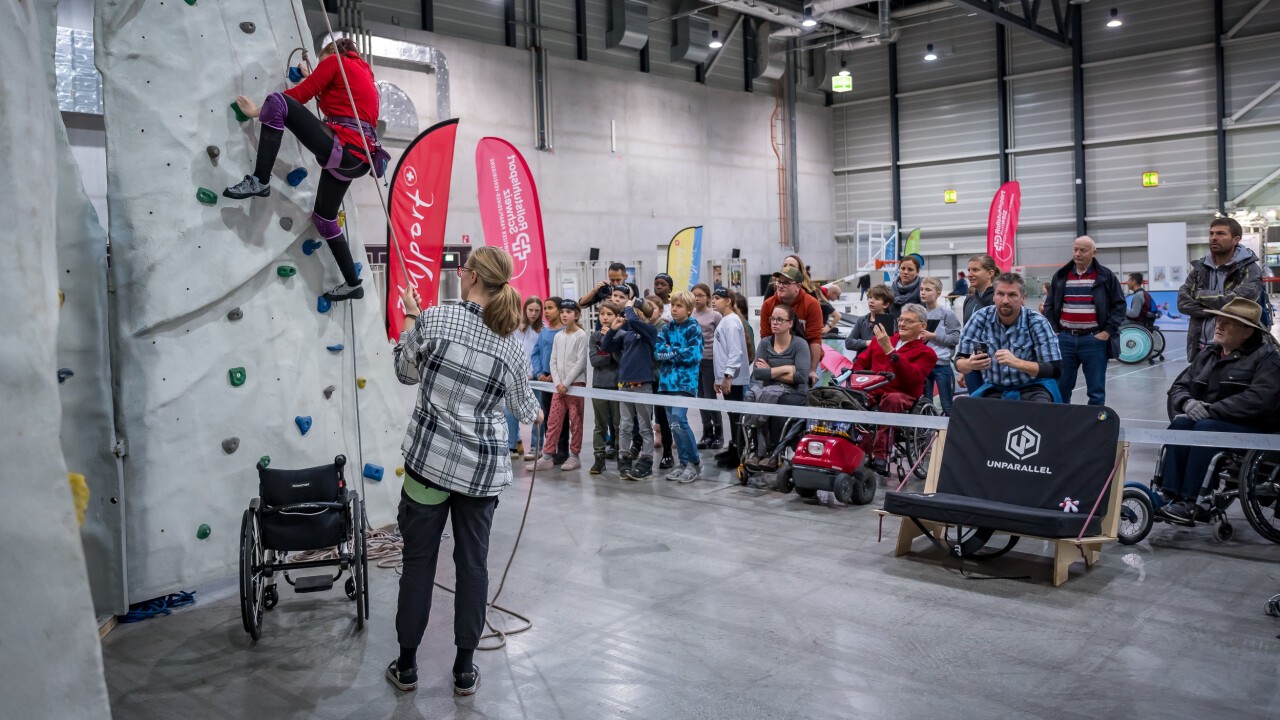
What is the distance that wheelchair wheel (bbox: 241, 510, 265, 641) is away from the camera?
156 inches

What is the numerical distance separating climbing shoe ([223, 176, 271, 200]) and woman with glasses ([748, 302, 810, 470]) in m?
3.66

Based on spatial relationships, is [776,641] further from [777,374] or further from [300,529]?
[777,374]

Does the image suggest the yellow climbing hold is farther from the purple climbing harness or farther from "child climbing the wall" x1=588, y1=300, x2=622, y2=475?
"child climbing the wall" x1=588, y1=300, x2=622, y2=475

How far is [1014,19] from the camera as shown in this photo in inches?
704

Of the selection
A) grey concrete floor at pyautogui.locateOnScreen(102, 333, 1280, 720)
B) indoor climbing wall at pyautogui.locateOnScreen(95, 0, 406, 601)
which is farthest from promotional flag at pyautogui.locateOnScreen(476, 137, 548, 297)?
grey concrete floor at pyautogui.locateOnScreen(102, 333, 1280, 720)

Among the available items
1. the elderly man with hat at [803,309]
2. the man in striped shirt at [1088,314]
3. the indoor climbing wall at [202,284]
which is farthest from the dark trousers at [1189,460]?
the indoor climbing wall at [202,284]

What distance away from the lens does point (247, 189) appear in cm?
461

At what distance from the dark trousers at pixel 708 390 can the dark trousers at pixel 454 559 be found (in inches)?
184

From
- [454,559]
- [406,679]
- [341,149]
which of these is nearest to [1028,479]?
[454,559]

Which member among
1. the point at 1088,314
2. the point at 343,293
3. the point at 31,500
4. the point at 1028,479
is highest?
the point at 343,293

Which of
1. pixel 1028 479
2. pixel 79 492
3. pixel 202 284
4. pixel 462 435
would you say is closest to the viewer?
pixel 79 492

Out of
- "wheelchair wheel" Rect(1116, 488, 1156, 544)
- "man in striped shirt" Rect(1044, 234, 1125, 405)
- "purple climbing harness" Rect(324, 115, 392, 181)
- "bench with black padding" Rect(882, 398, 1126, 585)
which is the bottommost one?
"wheelchair wheel" Rect(1116, 488, 1156, 544)

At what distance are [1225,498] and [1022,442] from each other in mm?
1221

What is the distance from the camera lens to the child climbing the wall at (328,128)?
456cm
